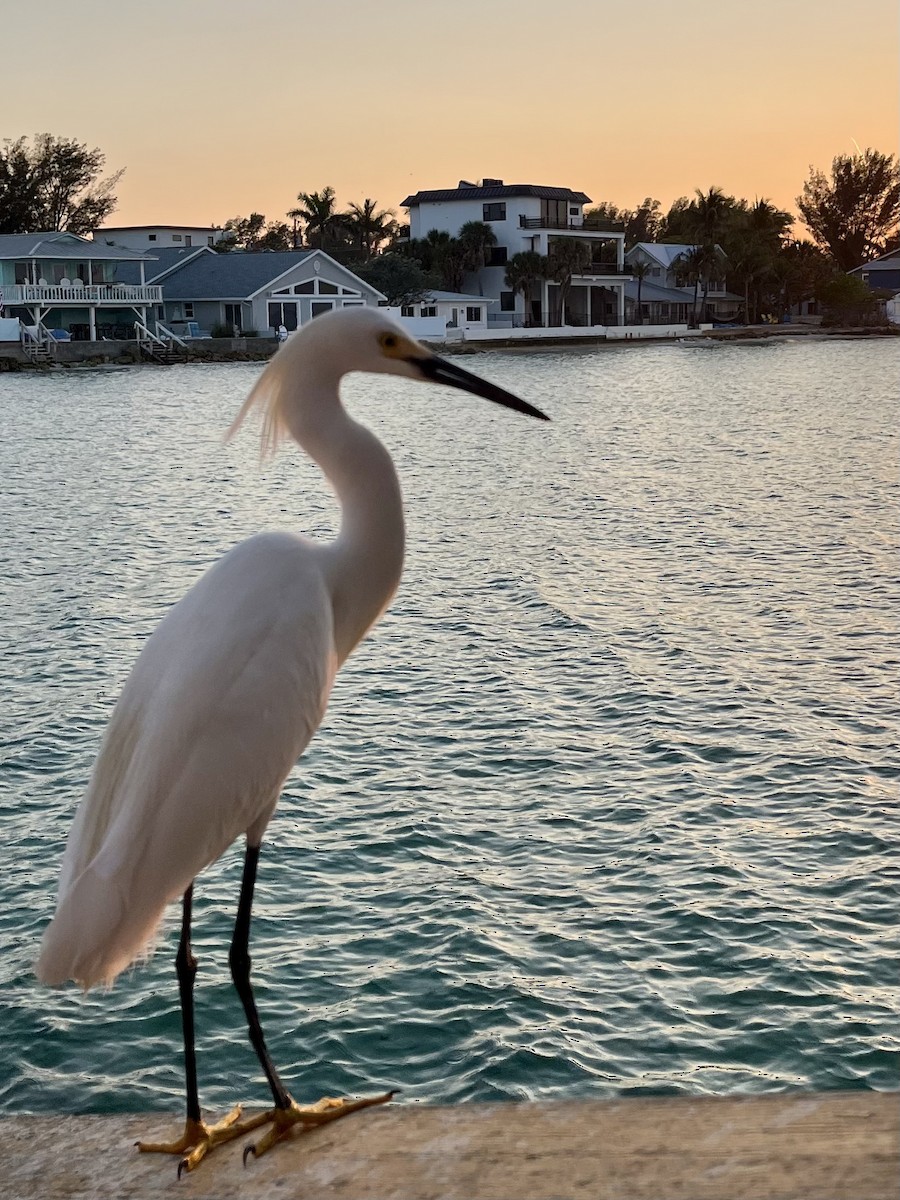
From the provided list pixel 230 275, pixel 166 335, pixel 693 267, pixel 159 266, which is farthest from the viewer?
pixel 693 267

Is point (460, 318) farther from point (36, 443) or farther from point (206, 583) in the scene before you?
point (206, 583)

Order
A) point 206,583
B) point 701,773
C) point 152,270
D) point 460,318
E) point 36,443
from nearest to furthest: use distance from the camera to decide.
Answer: point 206,583
point 701,773
point 36,443
point 152,270
point 460,318

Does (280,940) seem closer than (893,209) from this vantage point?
Yes

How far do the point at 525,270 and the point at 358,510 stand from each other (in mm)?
87759

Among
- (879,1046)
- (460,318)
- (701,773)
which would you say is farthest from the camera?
(460,318)

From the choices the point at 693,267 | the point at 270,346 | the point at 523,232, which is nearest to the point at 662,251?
the point at 693,267

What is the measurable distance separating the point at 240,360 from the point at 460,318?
2045 cm

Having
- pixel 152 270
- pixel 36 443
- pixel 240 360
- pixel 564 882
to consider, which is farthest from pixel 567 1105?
pixel 152 270

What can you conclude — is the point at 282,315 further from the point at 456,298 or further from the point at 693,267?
the point at 693,267

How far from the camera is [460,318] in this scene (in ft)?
284

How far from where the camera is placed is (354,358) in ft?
10.2

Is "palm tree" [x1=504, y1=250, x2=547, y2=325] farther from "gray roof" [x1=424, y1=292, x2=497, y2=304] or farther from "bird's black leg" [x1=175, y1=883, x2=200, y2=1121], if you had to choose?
"bird's black leg" [x1=175, y1=883, x2=200, y2=1121]

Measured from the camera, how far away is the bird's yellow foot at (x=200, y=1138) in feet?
8.97

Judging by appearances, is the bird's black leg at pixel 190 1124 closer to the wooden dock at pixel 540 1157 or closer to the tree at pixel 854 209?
the wooden dock at pixel 540 1157
